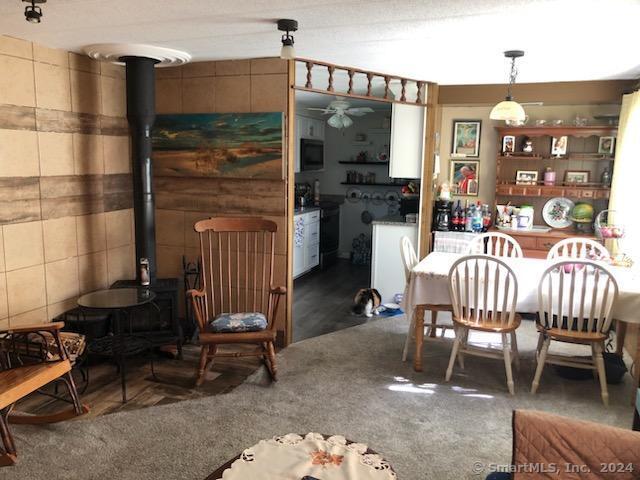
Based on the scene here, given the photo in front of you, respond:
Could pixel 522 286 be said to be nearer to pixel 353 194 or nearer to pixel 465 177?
pixel 465 177

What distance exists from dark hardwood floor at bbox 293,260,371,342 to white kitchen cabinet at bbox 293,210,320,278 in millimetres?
170

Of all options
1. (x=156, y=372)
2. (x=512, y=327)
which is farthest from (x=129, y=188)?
(x=512, y=327)

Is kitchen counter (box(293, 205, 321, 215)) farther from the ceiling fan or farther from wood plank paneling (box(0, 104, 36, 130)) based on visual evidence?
wood plank paneling (box(0, 104, 36, 130))

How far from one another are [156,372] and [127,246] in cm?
124

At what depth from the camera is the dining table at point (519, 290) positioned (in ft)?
10.9

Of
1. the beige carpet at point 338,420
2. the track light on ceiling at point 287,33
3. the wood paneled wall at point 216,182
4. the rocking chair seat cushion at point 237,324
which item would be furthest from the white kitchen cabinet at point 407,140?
the rocking chair seat cushion at point 237,324

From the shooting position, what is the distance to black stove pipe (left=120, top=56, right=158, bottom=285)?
3.73 meters

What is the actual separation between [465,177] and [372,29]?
116 inches

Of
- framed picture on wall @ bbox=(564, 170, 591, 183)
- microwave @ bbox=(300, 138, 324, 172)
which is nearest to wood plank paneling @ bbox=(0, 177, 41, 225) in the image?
microwave @ bbox=(300, 138, 324, 172)

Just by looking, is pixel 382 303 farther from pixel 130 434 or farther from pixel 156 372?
pixel 130 434

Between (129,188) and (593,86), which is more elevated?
(593,86)

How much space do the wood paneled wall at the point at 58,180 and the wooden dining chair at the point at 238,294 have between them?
0.85 meters

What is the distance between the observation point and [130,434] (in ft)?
9.27

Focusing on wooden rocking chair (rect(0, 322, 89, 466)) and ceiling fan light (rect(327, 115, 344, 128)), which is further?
ceiling fan light (rect(327, 115, 344, 128))
